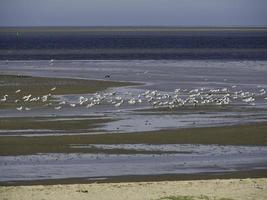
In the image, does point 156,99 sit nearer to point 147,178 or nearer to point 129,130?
point 129,130

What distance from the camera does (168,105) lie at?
26.8 metres

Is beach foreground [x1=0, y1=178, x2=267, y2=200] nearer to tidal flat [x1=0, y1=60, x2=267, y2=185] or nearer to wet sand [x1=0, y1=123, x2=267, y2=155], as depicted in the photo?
tidal flat [x1=0, y1=60, x2=267, y2=185]

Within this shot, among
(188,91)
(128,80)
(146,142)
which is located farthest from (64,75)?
(146,142)

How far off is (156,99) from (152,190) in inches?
602

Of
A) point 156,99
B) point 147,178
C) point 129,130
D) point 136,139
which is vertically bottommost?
point 156,99

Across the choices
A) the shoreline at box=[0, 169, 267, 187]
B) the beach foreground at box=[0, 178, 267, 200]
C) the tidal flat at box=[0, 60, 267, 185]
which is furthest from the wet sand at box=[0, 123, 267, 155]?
the beach foreground at box=[0, 178, 267, 200]

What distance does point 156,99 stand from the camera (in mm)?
28219

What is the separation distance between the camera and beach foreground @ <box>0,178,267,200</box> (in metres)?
12.4

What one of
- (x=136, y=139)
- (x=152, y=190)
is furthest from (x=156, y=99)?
(x=152, y=190)

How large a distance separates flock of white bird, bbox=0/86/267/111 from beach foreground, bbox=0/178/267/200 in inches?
500

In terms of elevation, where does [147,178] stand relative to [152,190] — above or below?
below

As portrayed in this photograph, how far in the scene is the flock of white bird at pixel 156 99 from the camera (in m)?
27.3

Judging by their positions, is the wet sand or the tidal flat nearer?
the tidal flat

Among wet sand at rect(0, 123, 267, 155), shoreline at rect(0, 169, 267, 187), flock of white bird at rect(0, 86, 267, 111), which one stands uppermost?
shoreline at rect(0, 169, 267, 187)
